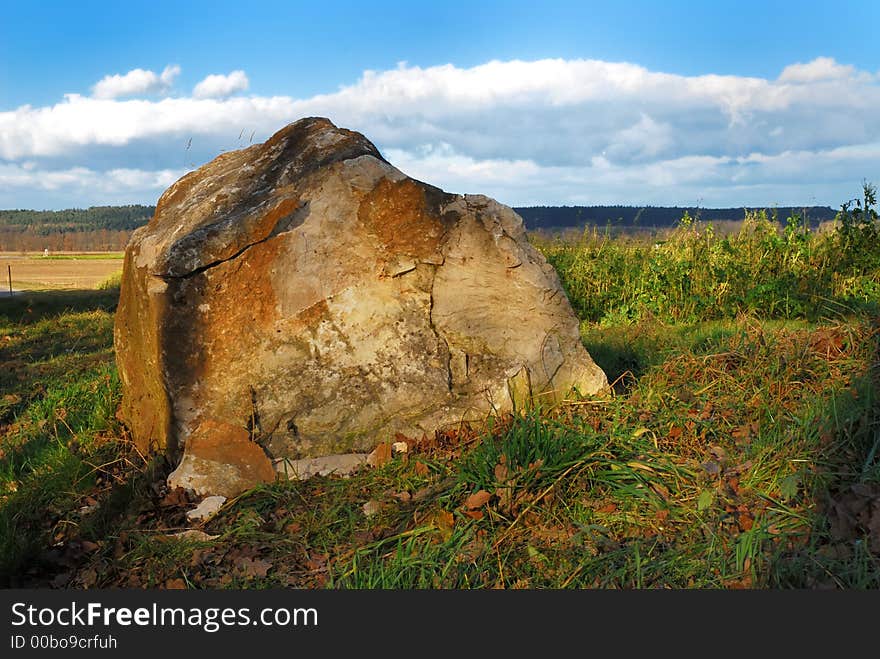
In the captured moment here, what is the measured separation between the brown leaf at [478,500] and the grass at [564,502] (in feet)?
0.04

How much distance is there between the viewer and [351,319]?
477cm

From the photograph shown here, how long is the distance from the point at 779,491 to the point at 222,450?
3.12 metres

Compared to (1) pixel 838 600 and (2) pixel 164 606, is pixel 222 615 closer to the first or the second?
(2) pixel 164 606

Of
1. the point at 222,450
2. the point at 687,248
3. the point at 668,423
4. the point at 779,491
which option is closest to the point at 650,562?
the point at 779,491

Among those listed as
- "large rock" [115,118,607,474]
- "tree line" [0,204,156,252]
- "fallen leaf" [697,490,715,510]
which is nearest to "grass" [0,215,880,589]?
"fallen leaf" [697,490,715,510]

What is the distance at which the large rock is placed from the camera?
4719 mm

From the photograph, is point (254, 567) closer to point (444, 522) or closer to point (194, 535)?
point (194, 535)

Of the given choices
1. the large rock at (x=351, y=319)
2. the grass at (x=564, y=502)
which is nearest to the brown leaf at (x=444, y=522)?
the grass at (x=564, y=502)

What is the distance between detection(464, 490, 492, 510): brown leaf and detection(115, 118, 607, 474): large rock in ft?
3.32

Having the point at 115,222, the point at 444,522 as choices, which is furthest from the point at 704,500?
the point at 115,222

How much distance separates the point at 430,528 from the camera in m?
3.64

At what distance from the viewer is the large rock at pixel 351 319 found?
472cm

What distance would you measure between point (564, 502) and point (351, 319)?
1759mm

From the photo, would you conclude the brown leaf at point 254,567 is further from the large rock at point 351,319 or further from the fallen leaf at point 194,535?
the large rock at point 351,319
